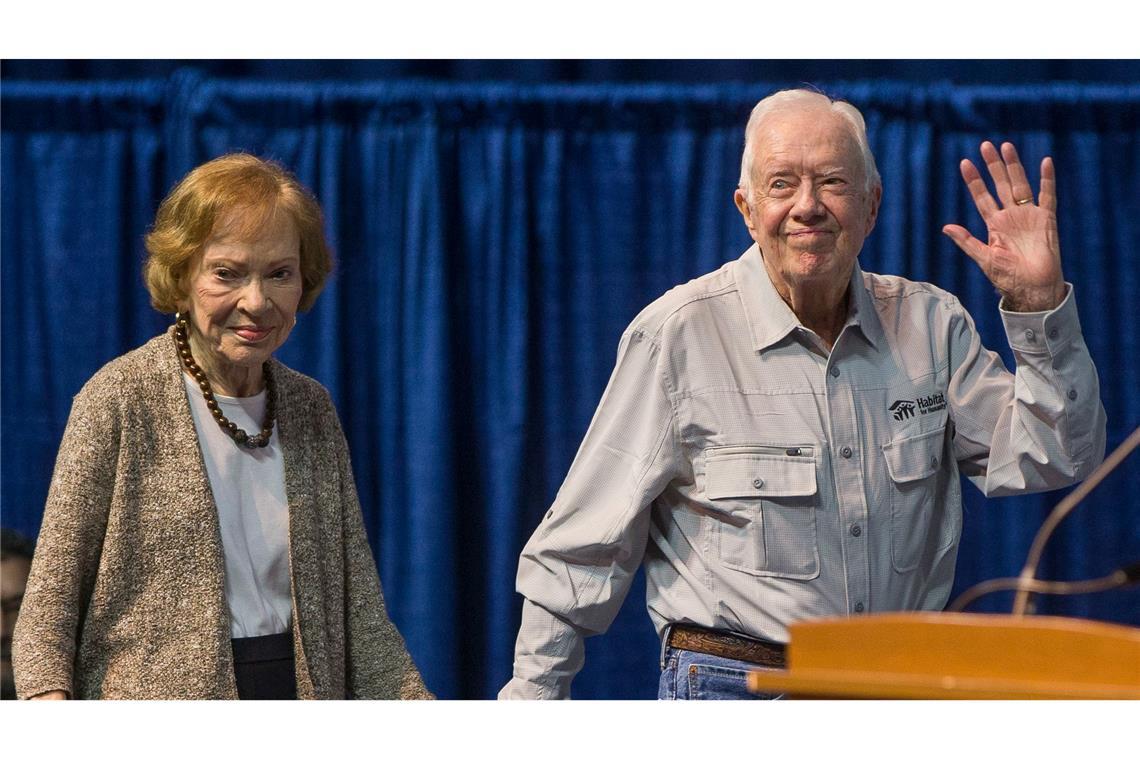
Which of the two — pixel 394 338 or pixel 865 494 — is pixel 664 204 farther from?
pixel 865 494

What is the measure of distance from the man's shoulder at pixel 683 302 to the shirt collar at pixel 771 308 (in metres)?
0.03

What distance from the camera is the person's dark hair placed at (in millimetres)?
3311

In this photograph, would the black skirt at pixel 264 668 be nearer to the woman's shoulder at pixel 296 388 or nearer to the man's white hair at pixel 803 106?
the woman's shoulder at pixel 296 388

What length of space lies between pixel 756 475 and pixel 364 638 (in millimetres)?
683

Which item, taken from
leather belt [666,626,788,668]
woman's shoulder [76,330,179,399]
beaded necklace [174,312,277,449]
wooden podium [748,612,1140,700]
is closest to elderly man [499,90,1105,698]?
leather belt [666,626,788,668]

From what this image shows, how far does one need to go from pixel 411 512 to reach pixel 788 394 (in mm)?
1197

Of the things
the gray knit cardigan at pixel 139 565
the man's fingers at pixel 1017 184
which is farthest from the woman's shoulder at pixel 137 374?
the man's fingers at pixel 1017 184

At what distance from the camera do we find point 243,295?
7.38 feet

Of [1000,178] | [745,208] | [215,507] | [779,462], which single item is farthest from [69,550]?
[1000,178]

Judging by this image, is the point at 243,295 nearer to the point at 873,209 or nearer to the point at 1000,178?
the point at 873,209

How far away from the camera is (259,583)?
2.25 meters

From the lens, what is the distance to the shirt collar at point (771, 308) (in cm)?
247
